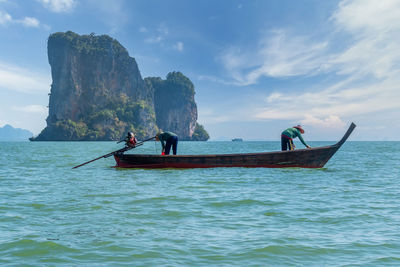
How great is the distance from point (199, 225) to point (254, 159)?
34.3 feet

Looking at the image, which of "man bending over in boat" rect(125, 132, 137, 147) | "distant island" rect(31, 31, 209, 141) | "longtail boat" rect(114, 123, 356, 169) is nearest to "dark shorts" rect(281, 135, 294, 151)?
"longtail boat" rect(114, 123, 356, 169)

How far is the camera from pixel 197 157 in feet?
54.2

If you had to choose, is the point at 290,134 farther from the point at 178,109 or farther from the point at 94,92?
the point at 178,109

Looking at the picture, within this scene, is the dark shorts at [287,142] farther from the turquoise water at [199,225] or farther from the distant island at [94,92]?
the distant island at [94,92]

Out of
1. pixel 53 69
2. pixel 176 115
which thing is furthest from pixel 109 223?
pixel 176 115

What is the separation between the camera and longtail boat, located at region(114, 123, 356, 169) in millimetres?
16203

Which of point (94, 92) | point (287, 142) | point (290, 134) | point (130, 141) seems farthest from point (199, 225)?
point (94, 92)

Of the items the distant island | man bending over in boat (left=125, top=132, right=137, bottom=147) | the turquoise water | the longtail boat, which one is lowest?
the turquoise water

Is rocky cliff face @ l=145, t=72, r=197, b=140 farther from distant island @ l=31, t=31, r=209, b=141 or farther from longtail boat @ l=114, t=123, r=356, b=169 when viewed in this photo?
longtail boat @ l=114, t=123, r=356, b=169

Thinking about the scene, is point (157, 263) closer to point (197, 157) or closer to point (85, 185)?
point (85, 185)

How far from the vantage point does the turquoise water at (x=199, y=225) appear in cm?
458

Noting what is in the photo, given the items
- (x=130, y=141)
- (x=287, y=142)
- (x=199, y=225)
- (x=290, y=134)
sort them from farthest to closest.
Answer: (x=130, y=141) < (x=287, y=142) < (x=290, y=134) < (x=199, y=225)

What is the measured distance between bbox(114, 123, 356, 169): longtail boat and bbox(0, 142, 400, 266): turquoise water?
469 centimetres

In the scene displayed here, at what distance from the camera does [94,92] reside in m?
140
